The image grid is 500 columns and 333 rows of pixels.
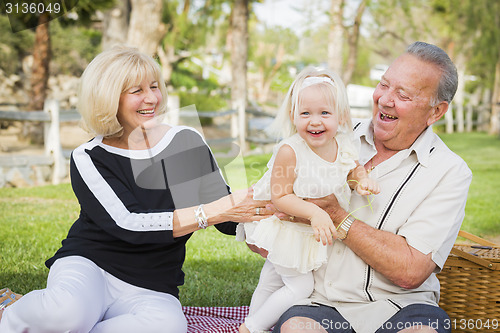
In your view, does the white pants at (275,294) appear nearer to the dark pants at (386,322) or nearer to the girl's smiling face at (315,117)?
the dark pants at (386,322)

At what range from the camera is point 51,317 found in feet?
7.02

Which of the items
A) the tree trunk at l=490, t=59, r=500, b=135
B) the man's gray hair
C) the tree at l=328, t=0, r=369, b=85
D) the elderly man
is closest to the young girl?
the elderly man

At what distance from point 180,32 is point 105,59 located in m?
21.5

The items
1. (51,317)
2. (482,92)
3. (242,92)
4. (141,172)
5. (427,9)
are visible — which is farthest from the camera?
(482,92)

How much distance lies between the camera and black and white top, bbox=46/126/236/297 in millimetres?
2328

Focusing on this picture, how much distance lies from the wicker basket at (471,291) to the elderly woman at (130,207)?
1.08 meters

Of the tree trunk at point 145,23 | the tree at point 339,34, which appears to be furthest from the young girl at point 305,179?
the tree at point 339,34

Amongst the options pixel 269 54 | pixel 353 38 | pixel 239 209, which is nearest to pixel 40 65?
pixel 239 209

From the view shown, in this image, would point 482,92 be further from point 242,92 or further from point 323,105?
point 323,105

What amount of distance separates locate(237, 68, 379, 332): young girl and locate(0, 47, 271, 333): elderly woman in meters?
0.19

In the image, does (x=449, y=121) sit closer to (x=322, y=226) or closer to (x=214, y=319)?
(x=214, y=319)

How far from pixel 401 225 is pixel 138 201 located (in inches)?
45.9

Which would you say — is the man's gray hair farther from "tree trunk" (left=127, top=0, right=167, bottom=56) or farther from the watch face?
"tree trunk" (left=127, top=0, right=167, bottom=56)

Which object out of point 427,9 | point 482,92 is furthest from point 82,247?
point 482,92
